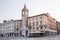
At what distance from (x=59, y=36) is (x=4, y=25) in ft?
6.07

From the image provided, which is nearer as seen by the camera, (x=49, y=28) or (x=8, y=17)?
(x=49, y=28)

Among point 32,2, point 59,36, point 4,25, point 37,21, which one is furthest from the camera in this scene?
point 4,25

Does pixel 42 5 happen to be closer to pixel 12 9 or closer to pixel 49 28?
pixel 49 28

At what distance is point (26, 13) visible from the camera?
4309 millimetres

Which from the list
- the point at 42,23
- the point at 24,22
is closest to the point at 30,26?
the point at 24,22

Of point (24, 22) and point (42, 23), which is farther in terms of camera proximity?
point (24, 22)

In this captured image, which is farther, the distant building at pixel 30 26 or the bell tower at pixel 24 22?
the bell tower at pixel 24 22

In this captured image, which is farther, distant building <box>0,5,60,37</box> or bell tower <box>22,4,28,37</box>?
bell tower <box>22,4,28,37</box>

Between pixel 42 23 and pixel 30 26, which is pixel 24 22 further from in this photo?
pixel 42 23

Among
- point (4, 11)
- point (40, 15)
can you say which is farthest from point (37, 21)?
point (4, 11)

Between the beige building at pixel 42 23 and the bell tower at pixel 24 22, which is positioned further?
the bell tower at pixel 24 22

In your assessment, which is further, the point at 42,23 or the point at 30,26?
the point at 30,26

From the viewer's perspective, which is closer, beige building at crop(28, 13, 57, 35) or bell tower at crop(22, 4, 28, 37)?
beige building at crop(28, 13, 57, 35)

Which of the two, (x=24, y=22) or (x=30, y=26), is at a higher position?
(x=24, y=22)
